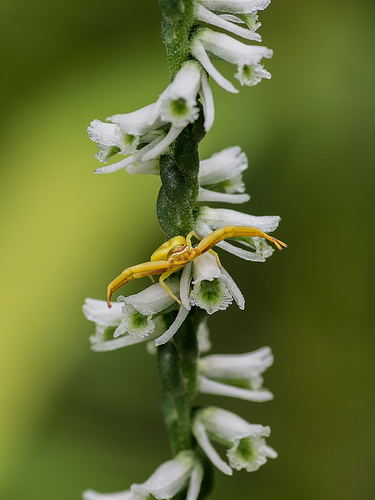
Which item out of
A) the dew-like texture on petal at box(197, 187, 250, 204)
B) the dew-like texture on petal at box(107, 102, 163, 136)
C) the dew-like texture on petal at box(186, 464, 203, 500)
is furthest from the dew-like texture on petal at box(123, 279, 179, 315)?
the dew-like texture on petal at box(186, 464, 203, 500)

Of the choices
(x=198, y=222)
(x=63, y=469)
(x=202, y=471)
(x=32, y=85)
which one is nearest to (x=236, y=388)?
(x=202, y=471)

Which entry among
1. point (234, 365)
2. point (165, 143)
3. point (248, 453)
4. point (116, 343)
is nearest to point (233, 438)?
point (248, 453)

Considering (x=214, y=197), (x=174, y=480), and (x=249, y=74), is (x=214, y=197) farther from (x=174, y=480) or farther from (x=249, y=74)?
(x=174, y=480)

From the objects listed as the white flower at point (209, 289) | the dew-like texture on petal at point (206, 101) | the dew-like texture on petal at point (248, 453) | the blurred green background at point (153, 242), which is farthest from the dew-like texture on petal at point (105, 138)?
the blurred green background at point (153, 242)

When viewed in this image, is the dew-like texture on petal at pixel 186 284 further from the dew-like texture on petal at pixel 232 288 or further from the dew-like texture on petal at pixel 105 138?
the dew-like texture on petal at pixel 105 138

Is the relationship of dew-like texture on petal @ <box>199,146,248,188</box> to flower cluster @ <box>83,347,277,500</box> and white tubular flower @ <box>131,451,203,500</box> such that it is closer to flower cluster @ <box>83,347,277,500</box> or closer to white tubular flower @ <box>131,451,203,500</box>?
flower cluster @ <box>83,347,277,500</box>

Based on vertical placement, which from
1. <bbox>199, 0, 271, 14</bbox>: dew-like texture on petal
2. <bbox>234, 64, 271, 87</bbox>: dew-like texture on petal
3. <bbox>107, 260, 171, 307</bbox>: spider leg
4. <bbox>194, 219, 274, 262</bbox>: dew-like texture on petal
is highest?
<bbox>199, 0, 271, 14</bbox>: dew-like texture on petal
